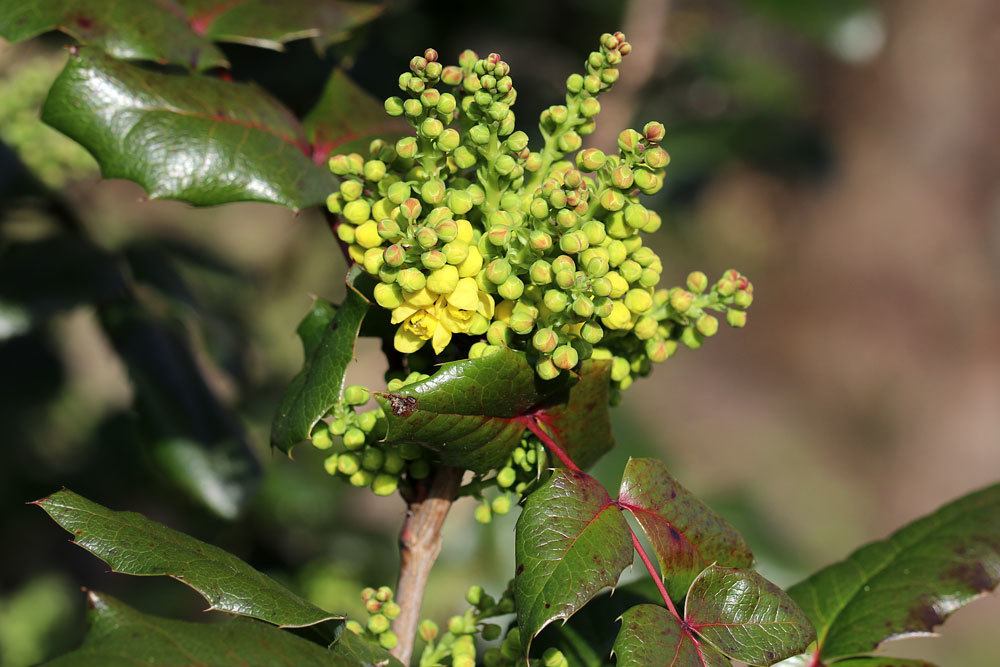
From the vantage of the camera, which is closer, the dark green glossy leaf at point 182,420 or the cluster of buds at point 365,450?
the cluster of buds at point 365,450

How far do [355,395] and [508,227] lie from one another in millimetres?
226

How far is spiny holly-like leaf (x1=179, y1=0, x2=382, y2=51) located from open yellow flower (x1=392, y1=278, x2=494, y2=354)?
52 cm

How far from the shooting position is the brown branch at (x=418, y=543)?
39.7 inches

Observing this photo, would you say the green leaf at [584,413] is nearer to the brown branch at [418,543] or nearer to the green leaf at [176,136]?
the brown branch at [418,543]

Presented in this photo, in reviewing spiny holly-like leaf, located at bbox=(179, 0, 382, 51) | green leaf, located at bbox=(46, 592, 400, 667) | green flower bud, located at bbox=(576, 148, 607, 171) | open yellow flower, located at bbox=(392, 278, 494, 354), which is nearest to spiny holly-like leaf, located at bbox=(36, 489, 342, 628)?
green leaf, located at bbox=(46, 592, 400, 667)

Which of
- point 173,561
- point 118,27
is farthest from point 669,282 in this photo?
point 173,561

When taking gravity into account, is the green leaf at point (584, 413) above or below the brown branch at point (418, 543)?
above

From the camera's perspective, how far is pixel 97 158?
3.46ft

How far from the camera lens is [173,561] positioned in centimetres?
85

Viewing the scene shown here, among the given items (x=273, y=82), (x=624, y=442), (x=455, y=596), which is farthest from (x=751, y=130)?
(x=273, y=82)

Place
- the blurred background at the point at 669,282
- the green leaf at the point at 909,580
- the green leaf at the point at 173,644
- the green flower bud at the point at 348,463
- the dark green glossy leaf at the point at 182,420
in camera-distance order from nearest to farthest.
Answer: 1. the green leaf at the point at 173,644
2. the green flower bud at the point at 348,463
3. the green leaf at the point at 909,580
4. the dark green glossy leaf at the point at 182,420
5. the blurred background at the point at 669,282

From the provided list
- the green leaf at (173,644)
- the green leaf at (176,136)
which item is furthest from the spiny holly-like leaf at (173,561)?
the green leaf at (176,136)

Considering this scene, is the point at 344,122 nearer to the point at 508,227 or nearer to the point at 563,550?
the point at 508,227

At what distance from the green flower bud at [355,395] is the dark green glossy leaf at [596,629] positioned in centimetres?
34
